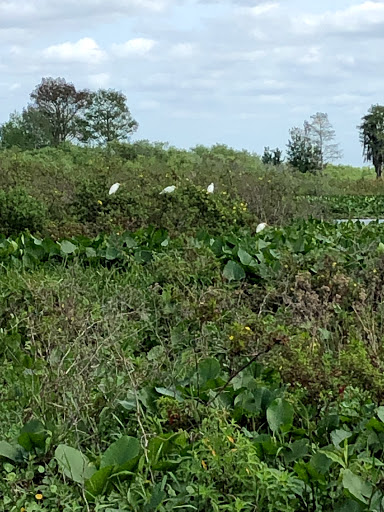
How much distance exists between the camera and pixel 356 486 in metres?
2.17

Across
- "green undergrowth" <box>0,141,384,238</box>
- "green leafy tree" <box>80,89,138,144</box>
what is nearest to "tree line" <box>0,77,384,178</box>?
"green leafy tree" <box>80,89,138,144</box>

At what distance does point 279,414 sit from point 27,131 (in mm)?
30044

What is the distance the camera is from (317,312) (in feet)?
14.2

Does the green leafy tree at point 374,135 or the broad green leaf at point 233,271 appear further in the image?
the green leafy tree at point 374,135

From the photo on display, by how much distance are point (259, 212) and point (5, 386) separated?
325 inches

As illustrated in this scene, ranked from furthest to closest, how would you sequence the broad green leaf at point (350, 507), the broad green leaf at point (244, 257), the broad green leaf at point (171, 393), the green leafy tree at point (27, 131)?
the green leafy tree at point (27, 131) → the broad green leaf at point (244, 257) → the broad green leaf at point (171, 393) → the broad green leaf at point (350, 507)

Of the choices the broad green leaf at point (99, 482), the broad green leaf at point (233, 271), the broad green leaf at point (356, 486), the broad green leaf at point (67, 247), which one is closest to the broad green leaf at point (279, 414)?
the broad green leaf at point (356, 486)

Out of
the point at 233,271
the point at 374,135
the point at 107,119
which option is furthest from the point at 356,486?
the point at 374,135

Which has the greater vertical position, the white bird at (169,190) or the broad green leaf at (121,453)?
the white bird at (169,190)

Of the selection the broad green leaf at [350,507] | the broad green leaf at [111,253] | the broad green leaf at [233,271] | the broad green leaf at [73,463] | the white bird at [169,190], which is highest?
the white bird at [169,190]

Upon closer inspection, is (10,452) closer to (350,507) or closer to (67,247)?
(350,507)

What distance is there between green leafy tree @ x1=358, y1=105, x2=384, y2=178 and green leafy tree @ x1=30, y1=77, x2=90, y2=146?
1582 centimetres

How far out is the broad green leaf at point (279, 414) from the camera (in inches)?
106

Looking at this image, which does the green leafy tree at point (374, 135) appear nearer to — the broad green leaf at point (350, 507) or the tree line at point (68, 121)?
the tree line at point (68, 121)
